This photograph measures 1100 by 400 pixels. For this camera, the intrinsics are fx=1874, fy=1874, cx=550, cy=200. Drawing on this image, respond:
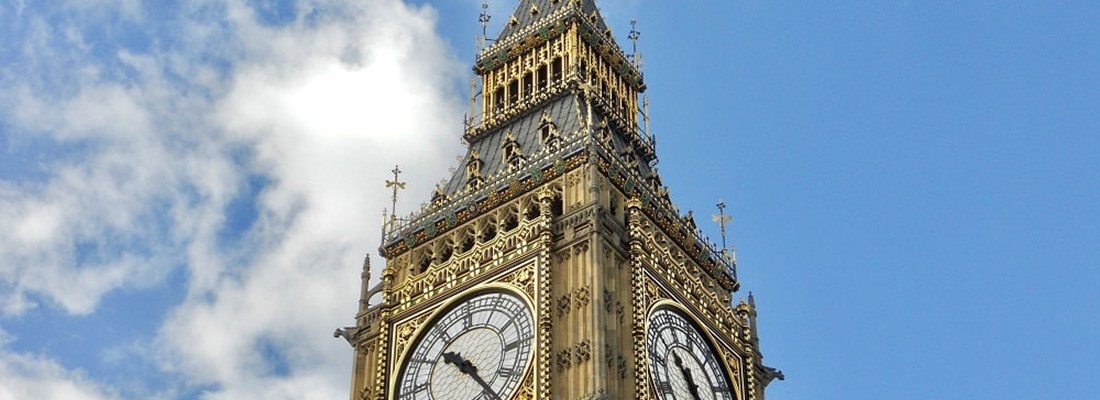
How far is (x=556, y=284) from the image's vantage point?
185ft

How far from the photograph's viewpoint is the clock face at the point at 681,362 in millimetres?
56344

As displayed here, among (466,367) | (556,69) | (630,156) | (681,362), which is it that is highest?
(556,69)

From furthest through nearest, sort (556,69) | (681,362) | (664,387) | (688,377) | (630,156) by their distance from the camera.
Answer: (556,69), (630,156), (681,362), (688,377), (664,387)

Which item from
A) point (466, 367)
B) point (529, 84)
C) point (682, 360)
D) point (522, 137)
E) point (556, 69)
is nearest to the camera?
point (466, 367)

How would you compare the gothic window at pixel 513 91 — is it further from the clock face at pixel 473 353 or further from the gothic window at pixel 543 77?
the clock face at pixel 473 353

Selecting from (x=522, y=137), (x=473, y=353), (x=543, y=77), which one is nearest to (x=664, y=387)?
(x=473, y=353)

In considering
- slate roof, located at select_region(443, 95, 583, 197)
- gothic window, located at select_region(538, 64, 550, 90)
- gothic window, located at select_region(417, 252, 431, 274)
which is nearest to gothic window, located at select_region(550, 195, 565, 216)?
slate roof, located at select_region(443, 95, 583, 197)

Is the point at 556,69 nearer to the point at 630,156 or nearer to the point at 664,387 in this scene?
the point at 630,156

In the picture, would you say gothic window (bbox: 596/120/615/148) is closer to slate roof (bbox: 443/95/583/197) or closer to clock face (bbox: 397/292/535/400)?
slate roof (bbox: 443/95/583/197)

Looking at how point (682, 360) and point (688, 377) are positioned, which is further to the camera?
point (682, 360)

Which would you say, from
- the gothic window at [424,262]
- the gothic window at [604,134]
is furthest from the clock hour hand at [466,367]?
the gothic window at [604,134]

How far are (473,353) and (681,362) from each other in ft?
21.2

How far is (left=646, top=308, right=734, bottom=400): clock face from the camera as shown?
2218 inches

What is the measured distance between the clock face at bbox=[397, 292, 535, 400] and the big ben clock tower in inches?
1.7
